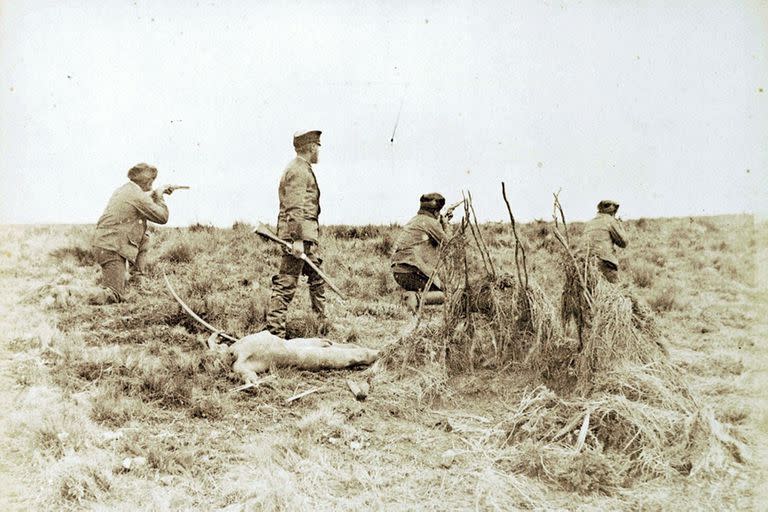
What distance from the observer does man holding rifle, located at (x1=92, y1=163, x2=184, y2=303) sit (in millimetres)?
7953

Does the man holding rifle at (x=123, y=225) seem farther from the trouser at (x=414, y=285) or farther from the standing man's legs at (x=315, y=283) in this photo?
the trouser at (x=414, y=285)

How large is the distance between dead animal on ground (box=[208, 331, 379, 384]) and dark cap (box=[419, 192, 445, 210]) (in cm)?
290

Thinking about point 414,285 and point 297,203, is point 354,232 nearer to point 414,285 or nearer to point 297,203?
point 414,285

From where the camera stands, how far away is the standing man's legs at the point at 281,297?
22.1ft

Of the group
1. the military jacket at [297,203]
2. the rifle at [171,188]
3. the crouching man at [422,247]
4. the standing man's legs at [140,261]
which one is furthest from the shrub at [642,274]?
the standing man's legs at [140,261]

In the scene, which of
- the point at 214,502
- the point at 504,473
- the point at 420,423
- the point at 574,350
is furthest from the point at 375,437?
the point at 574,350

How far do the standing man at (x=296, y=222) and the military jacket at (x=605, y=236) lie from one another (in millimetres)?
3689

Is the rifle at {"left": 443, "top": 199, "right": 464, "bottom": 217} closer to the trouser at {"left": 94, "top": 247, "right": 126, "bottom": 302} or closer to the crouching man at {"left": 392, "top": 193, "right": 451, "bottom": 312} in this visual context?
the crouching man at {"left": 392, "top": 193, "right": 451, "bottom": 312}

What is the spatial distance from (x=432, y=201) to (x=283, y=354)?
3.50 meters

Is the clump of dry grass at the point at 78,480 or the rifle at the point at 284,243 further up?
the rifle at the point at 284,243

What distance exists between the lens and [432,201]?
27.2 ft

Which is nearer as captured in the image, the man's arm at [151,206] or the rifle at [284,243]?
the rifle at [284,243]

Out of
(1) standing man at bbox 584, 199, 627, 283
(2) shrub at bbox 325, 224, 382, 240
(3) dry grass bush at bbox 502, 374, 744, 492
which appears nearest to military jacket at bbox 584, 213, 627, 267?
(1) standing man at bbox 584, 199, 627, 283

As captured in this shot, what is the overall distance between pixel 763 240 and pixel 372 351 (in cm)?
1112
